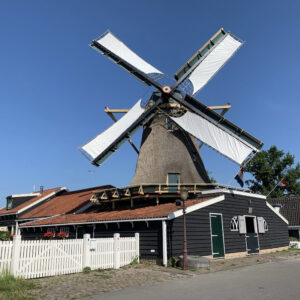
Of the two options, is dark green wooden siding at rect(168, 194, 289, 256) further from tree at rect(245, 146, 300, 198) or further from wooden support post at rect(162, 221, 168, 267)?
tree at rect(245, 146, 300, 198)

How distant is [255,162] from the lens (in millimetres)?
48375

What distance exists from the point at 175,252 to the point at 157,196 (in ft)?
13.0

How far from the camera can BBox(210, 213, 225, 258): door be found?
1600 cm

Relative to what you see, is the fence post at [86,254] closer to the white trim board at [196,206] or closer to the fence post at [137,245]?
the fence post at [137,245]

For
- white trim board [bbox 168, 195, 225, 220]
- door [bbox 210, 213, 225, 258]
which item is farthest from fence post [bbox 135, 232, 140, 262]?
door [bbox 210, 213, 225, 258]

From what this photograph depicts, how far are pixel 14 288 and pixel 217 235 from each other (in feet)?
36.1

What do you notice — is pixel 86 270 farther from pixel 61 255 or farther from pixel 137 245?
pixel 137 245

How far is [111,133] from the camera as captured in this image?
2058 centimetres

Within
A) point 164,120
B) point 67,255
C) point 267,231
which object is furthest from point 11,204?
point 267,231

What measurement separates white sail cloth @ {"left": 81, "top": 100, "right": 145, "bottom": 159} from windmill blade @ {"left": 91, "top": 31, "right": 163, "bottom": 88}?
214 centimetres

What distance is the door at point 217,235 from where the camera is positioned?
52.5ft

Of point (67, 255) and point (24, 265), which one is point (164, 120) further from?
point (24, 265)

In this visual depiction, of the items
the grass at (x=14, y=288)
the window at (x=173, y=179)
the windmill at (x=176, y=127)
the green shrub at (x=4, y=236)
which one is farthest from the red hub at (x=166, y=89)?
the green shrub at (x=4, y=236)

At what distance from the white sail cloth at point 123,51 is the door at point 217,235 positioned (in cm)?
1118
